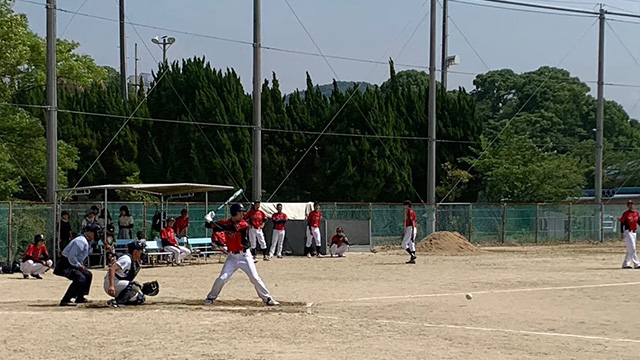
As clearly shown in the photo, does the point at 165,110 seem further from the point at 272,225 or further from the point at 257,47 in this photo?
the point at 272,225

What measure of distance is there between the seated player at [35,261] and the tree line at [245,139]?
50.4 feet

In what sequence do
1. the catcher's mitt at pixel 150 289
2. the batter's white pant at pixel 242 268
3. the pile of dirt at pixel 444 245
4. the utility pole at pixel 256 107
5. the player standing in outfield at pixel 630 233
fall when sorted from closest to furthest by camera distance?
the batter's white pant at pixel 242 268
the catcher's mitt at pixel 150 289
the player standing in outfield at pixel 630 233
the pile of dirt at pixel 444 245
the utility pole at pixel 256 107

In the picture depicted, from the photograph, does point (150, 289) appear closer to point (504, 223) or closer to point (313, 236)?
point (313, 236)

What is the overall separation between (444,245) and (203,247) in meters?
10.6

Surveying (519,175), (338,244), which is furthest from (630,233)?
(519,175)

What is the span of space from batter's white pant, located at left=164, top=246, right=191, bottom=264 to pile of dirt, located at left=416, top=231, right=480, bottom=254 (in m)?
11.2

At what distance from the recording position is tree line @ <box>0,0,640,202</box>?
42.9m

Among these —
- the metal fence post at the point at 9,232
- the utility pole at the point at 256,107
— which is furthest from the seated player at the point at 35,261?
the utility pole at the point at 256,107

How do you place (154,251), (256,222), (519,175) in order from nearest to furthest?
(154,251) → (256,222) → (519,175)

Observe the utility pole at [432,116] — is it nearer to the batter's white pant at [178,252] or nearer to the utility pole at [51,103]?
the batter's white pant at [178,252]

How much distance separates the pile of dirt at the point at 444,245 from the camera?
1446 inches

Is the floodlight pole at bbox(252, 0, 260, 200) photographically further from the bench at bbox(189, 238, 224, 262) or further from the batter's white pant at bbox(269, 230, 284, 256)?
the bench at bbox(189, 238, 224, 262)

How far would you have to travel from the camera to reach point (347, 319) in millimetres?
14703

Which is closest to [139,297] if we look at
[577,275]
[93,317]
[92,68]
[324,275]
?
[93,317]
